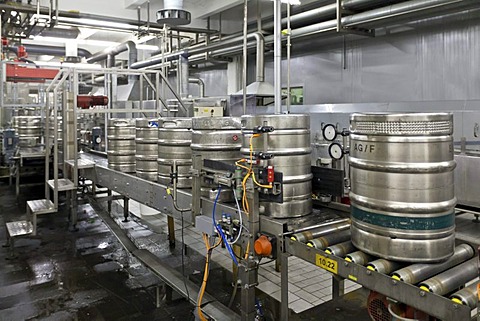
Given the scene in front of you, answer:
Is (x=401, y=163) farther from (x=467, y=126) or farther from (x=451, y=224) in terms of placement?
(x=467, y=126)

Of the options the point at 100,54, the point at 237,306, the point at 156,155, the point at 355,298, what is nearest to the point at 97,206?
the point at 156,155

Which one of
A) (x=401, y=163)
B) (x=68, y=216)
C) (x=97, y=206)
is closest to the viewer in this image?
(x=401, y=163)

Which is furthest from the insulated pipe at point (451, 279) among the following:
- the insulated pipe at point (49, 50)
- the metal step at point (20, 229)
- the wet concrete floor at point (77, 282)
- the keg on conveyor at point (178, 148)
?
the insulated pipe at point (49, 50)

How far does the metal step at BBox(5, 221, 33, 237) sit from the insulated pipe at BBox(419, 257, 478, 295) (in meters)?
3.89

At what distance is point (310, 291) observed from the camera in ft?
10.8

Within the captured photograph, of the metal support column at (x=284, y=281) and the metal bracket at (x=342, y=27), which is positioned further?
the metal bracket at (x=342, y=27)

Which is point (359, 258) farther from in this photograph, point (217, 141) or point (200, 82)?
point (200, 82)

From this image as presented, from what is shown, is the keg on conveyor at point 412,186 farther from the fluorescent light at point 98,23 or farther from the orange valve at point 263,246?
the fluorescent light at point 98,23

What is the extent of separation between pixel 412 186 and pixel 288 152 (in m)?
0.64

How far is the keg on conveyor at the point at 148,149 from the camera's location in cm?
296

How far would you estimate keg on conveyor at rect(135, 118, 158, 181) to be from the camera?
9.70ft

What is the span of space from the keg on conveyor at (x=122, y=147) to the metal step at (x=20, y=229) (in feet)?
4.36

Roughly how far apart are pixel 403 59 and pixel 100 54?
729cm

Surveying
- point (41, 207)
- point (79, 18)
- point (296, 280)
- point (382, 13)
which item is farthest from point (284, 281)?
point (79, 18)
